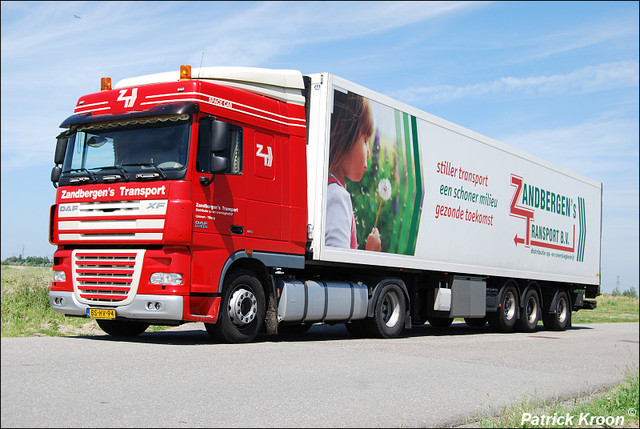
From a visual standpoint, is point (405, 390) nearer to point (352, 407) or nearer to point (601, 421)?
point (352, 407)

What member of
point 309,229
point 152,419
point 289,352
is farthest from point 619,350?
point 152,419

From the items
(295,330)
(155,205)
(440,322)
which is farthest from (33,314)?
(440,322)

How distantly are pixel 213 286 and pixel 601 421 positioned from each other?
5472mm

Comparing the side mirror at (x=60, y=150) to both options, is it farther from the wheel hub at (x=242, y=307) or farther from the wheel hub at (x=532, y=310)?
the wheel hub at (x=532, y=310)

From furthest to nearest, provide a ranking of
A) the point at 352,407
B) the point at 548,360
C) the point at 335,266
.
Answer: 1. the point at 335,266
2. the point at 548,360
3. the point at 352,407

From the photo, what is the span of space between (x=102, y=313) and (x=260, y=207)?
8.67 feet

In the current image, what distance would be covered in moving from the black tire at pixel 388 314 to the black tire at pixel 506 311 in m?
4.14

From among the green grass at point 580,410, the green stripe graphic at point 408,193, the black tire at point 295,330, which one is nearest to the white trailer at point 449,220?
the green stripe graphic at point 408,193

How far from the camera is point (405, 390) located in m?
7.73

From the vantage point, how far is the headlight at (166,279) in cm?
1019

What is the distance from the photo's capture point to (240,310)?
11.0 m

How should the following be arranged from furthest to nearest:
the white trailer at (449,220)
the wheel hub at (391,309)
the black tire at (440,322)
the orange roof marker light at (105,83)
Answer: the black tire at (440,322)
the wheel hub at (391,309)
the white trailer at (449,220)
the orange roof marker light at (105,83)

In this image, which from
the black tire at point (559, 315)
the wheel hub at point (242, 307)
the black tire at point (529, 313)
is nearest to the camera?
the wheel hub at point (242, 307)

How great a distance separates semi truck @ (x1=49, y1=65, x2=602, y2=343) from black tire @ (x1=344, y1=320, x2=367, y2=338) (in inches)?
1.4
